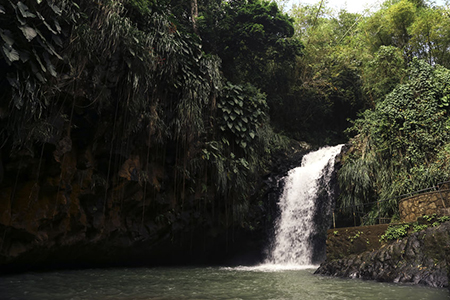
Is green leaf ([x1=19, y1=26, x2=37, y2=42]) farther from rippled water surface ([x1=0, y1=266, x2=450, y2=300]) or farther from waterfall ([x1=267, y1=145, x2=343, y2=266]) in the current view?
waterfall ([x1=267, y1=145, x2=343, y2=266])

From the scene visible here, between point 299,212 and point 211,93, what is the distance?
630 cm

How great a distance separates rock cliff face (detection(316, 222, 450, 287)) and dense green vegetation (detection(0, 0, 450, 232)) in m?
4.21

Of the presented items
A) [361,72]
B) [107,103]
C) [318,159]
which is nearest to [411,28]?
[361,72]

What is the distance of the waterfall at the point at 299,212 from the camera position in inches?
515

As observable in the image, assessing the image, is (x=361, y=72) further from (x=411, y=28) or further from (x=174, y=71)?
(x=174, y=71)

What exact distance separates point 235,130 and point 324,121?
431 inches

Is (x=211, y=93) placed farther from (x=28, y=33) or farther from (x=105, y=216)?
(x=28, y=33)

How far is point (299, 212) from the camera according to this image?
13.9 metres

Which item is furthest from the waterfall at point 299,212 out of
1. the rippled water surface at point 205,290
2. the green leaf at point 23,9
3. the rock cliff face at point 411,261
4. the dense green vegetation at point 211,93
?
the green leaf at point 23,9

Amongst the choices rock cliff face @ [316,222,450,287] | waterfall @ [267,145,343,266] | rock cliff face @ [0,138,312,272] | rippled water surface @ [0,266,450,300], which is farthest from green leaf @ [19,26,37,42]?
waterfall @ [267,145,343,266]

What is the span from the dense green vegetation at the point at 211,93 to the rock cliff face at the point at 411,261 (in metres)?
4.21

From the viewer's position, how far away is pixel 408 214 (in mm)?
9461

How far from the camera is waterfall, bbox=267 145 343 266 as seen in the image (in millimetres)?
13070

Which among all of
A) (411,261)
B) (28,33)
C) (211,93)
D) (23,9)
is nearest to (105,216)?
(211,93)
